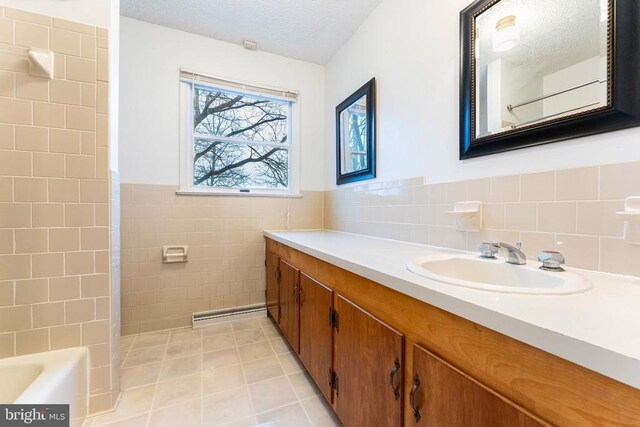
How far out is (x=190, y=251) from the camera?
228 centimetres

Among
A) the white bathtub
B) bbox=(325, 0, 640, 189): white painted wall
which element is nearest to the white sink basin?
bbox=(325, 0, 640, 189): white painted wall

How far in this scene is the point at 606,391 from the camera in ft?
1.29

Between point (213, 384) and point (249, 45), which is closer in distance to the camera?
point (213, 384)

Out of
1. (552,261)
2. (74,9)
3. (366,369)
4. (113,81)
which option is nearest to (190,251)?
(113,81)

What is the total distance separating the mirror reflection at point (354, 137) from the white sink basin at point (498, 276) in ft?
3.69

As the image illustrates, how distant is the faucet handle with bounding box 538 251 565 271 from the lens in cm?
87

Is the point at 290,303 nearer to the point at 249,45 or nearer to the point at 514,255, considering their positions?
the point at 514,255

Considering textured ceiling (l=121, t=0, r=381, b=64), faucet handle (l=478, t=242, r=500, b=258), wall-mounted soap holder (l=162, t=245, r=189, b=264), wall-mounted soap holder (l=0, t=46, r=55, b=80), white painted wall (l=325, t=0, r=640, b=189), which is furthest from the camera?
wall-mounted soap holder (l=162, t=245, r=189, b=264)

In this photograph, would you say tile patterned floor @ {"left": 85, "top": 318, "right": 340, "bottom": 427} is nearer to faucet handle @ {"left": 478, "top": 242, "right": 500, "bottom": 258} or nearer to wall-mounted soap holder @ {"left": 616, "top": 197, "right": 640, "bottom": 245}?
faucet handle @ {"left": 478, "top": 242, "right": 500, "bottom": 258}

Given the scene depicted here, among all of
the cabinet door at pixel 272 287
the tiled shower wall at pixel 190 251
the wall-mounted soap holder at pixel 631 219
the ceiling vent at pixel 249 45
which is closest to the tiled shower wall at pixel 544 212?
the wall-mounted soap holder at pixel 631 219

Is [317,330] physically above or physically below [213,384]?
above

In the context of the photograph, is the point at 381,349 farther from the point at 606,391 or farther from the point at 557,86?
the point at 557,86

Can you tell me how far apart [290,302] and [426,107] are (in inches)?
59.6

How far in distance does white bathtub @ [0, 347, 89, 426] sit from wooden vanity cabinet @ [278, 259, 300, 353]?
1.09 metres
